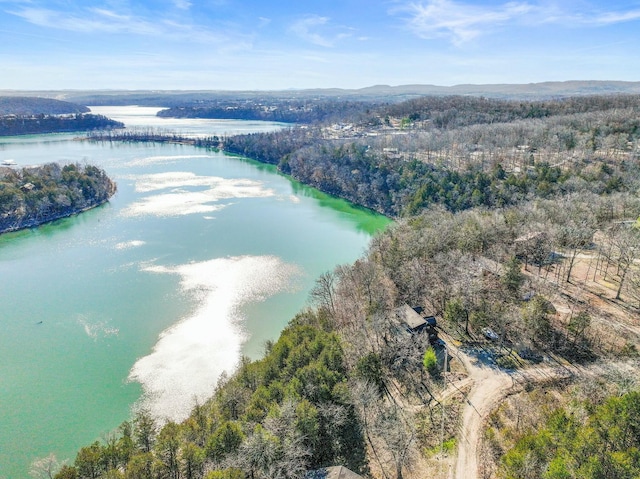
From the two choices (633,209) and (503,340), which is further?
(633,209)

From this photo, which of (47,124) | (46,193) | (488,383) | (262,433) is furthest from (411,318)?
(47,124)

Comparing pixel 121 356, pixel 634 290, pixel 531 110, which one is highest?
pixel 531 110

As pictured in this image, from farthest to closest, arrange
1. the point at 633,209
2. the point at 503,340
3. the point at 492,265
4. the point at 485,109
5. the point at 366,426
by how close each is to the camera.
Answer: the point at 485,109, the point at 633,209, the point at 492,265, the point at 503,340, the point at 366,426

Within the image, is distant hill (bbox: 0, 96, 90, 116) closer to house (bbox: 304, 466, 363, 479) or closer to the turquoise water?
the turquoise water

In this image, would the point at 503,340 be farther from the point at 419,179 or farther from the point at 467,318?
the point at 419,179

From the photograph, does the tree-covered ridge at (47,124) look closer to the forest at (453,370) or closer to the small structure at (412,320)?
the forest at (453,370)

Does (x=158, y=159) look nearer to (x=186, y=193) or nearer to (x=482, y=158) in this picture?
(x=186, y=193)

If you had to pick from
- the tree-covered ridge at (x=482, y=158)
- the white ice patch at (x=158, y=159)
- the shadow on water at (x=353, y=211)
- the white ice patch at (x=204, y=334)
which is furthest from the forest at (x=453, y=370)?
the white ice patch at (x=158, y=159)

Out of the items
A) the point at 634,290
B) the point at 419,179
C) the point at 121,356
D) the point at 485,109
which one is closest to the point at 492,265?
the point at 634,290
